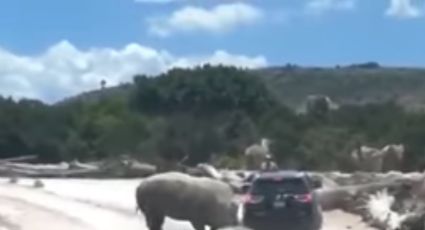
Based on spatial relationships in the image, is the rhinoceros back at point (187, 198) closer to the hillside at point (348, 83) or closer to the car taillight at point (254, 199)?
the car taillight at point (254, 199)

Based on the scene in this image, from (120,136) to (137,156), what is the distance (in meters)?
11.2

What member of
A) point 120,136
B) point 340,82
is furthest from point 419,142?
point 340,82

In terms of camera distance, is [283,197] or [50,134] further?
[50,134]

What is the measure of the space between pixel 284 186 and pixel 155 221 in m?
3.92

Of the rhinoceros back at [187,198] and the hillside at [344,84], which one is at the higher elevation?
the hillside at [344,84]

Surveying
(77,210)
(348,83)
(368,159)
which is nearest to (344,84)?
(348,83)

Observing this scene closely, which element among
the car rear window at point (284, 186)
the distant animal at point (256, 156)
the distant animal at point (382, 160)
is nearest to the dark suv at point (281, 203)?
the car rear window at point (284, 186)

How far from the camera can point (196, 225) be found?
3525cm

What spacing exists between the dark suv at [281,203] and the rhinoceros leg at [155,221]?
8.82 feet

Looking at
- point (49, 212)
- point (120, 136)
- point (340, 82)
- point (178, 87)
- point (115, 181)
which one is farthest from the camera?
point (340, 82)

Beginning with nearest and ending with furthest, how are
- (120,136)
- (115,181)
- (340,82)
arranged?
(115,181), (120,136), (340,82)

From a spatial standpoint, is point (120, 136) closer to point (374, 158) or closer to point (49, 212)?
point (374, 158)

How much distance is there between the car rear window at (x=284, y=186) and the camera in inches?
1340

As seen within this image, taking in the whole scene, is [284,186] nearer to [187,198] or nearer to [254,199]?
[254,199]
